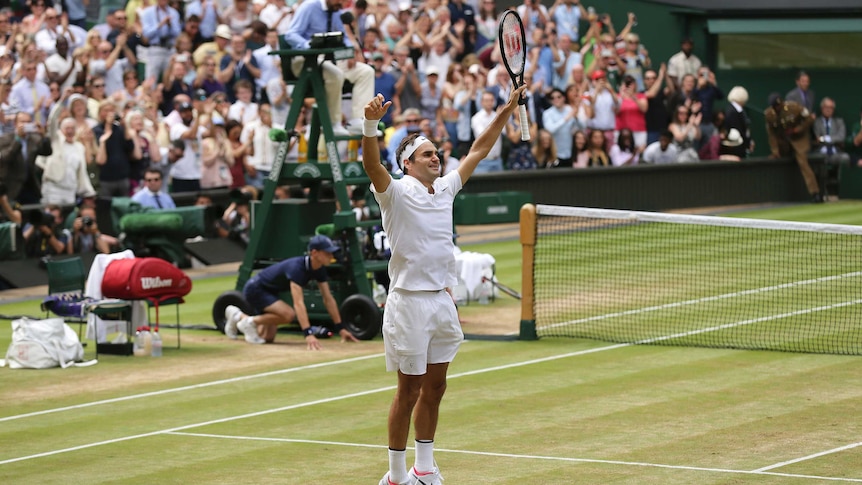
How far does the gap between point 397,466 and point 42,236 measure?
14.1 metres

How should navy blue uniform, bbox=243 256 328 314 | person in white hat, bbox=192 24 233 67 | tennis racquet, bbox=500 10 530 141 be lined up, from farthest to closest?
person in white hat, bbox=192 24 233 67 → navy blue uniform, bbox=243 256 328 314 → tennis racquet, bbox=500 10 530 141

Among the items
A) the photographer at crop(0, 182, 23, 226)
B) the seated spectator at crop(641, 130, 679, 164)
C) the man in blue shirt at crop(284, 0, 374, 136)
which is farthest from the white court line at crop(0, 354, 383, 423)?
the seated spectator at crop(641, 130, 679, 164)

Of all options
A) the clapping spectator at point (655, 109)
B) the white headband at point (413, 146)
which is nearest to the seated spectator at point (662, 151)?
the clapping spectator at point (655, 109)

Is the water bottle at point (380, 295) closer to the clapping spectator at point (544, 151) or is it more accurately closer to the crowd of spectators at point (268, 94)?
Result: the crowd of spectators at point (268, 94)

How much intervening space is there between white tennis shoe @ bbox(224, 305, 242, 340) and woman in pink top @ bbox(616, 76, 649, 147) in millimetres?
15832

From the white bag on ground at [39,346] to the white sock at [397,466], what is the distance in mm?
7097

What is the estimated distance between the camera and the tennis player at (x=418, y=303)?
31.4 feet

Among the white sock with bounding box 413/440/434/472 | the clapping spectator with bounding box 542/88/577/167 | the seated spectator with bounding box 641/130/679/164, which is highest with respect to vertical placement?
the clapping spectator with bounding box 542/88/577/167

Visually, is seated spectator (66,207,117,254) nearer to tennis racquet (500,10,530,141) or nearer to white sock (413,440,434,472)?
tennis racquet (500,10,530,141)

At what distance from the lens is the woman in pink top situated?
32.0 meters

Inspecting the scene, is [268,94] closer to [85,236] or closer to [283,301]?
[85,236]

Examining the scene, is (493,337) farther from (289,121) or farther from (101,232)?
(101,232)

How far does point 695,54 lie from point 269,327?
2271 centimetres

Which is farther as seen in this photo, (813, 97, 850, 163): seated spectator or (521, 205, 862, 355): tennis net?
(813, 97, 850, 163): seated spectator
